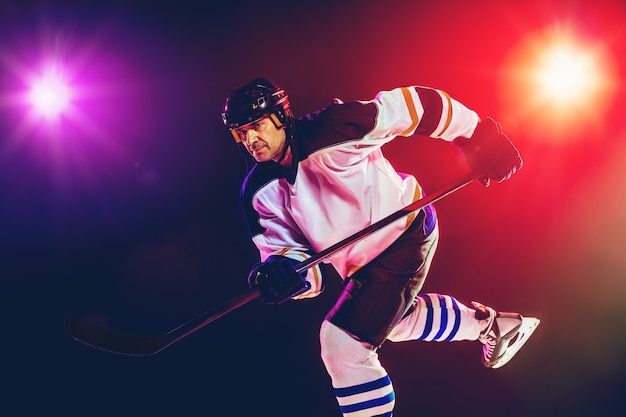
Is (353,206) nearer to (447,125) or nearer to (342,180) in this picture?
(342,180)

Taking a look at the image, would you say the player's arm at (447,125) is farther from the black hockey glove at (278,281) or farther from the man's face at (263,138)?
the black hockey glove at (278,281)

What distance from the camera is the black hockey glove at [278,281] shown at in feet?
5.19

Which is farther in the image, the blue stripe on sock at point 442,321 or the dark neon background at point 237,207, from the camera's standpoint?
the dark neon background at point 237,207

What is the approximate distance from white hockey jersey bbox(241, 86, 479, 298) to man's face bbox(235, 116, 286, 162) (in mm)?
56

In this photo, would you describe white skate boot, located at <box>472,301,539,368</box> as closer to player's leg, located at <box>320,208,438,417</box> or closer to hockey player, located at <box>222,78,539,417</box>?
hockey player, located at <box>222,78,539,417</box>

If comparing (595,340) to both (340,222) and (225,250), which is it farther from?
(225,250)

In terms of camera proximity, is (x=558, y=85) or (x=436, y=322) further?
(x=558, y=85)

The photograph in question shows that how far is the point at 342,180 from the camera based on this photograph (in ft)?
5.65

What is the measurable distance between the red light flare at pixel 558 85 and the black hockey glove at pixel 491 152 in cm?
62

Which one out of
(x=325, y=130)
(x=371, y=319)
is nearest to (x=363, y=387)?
(x=371, y=319)

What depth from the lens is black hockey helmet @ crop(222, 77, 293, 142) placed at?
1.61m

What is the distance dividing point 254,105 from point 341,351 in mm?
841

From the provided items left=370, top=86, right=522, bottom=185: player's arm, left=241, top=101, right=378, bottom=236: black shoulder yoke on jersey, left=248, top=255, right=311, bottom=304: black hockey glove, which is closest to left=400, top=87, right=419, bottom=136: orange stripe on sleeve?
left=370, top=86, right=522, bottom=185: player's arm

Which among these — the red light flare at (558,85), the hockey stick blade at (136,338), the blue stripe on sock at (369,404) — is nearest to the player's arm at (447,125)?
the red light flare at (558,85)
